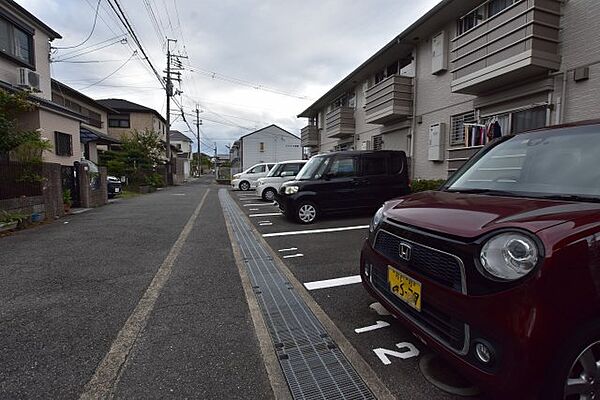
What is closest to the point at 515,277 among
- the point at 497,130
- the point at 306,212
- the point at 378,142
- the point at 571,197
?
the point at 571,197

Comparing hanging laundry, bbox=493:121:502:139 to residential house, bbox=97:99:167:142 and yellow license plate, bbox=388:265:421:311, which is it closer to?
yellow license plate, bbox=388:265:421:311

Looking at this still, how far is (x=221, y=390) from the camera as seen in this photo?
1850mm

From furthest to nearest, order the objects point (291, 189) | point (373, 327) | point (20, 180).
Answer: point (291, 189) → point (20, 180) → point (373, 327)

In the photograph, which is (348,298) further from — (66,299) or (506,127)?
(506,127)

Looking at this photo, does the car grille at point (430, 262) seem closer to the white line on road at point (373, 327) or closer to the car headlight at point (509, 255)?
the car headlight at point (509, 255)

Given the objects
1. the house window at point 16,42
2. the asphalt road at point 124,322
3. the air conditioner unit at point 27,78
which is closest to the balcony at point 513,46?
the asphalt road at point 124,322

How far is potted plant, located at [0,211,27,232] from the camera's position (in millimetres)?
6191

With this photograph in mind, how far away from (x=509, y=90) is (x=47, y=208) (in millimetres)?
11070

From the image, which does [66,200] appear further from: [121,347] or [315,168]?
[121,347]

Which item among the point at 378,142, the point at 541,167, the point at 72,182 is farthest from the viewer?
the point at 378,142

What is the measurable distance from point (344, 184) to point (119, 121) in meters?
28.5

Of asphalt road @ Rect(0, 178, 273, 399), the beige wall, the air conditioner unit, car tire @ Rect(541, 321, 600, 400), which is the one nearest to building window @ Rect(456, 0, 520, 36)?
car tire @ Rect(541, 321, 600, 400)

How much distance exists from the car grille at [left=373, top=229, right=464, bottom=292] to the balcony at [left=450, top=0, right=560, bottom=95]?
5788 millimetres

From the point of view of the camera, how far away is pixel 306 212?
712 cm
